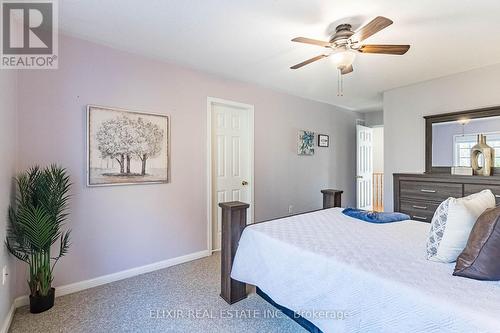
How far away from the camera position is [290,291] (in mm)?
1581

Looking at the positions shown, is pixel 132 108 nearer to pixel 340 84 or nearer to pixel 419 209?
pixel 340 84

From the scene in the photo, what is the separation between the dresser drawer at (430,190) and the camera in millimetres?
3012

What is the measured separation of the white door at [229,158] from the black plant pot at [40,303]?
178 cm

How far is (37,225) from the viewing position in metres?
1.88

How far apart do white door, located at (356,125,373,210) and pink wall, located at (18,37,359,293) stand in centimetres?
216

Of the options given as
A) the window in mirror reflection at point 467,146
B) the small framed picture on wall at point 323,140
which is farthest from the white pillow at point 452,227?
the small framed picture on wall at point 323,140

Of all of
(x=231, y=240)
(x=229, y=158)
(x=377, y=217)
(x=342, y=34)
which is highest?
(x=342, y=34)

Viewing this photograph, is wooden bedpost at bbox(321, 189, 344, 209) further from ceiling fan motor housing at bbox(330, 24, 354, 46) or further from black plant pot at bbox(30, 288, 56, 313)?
black plant pot at bbox(30, 288, 56, 313)

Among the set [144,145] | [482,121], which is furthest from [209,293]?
[482,121]

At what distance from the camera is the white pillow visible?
50.8 inches

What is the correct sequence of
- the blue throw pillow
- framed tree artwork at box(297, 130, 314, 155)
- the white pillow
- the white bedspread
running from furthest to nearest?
framed tree artwork at box(297, 130, 314, 155), the blue throw pillow, the white pillow, the white bedspread

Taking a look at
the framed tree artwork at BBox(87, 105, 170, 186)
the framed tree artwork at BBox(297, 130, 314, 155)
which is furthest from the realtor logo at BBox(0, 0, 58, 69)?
the framed tree artwork at BBox(297, 130, 314, 155)

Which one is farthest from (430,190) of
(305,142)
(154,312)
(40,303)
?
(40,303)

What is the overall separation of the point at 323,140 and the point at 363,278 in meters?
3.85
